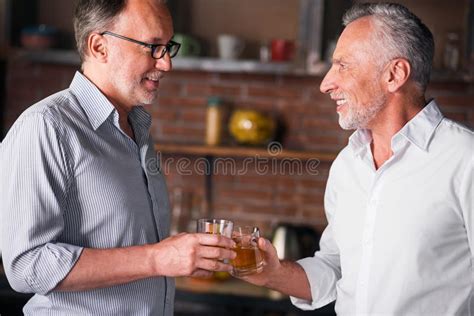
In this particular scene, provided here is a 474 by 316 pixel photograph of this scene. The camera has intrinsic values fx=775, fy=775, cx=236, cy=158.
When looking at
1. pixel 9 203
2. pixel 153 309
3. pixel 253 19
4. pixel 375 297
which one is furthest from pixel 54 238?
pixel 253 19

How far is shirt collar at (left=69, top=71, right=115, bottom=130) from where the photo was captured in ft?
6.40

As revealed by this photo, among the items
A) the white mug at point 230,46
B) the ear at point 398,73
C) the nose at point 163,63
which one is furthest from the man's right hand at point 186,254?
the white mug at point 230,46

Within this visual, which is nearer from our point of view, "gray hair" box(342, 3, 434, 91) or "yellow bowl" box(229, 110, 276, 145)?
"gray hair" box(342, 3, 434, 91)

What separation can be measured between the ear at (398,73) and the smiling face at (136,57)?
23.3 inches

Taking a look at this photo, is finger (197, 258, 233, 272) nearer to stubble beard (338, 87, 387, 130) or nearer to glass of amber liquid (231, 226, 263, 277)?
glass of amber liquid (231, 226, 263, 277)

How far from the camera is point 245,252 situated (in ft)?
6.32

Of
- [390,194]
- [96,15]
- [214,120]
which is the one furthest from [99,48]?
[214,120]

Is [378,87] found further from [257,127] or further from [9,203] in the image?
[257,127]

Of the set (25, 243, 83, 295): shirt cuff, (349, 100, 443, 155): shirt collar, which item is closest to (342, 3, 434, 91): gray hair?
(349, 100, 443, 155): shirt collar

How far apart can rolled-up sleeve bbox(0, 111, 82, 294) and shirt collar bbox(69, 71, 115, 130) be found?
0.17 m

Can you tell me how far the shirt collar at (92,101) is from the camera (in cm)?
195

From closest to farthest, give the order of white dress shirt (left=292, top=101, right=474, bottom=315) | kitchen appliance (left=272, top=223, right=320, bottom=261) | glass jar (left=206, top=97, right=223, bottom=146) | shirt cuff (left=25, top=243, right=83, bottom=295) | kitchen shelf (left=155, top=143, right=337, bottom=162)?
shirt cuff (left=25, top=243, right=83, bottom=295), white dress shirt (left=292, top=101, right=474, bottom=315), kitchen appliance (left=272, top=223, right=320, bottom=261), kitchen shelf (left=155, top=143, right=337, bottom=162), glass jar (left=206, top=97, right=223, bottom=146)

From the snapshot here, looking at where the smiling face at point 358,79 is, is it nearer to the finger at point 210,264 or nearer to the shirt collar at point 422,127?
the shirt collar at point 422,127

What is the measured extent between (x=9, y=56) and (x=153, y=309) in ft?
9.02
